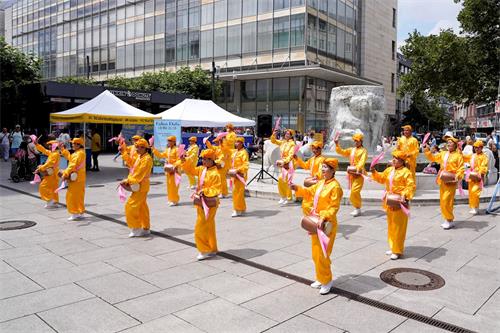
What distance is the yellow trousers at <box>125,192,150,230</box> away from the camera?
26.2 ft

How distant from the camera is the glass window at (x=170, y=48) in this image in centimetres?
4462

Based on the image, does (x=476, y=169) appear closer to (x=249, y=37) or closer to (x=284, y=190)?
(x=284, y=190)

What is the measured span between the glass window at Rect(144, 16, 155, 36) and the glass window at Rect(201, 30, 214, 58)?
22.6ft

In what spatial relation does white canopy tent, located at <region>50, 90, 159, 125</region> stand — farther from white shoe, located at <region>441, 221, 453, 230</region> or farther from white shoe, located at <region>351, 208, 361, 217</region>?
white shoe, located at <region>441, 221, 453, 230</region>

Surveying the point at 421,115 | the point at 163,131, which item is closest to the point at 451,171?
the point at 163,131

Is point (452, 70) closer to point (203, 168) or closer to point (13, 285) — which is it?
point (203, 168)

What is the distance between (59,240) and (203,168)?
3.11 metres

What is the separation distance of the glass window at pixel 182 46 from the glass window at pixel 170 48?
2.34ft

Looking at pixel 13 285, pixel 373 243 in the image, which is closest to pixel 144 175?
pixel 13 285

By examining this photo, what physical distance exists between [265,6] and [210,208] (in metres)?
34.8

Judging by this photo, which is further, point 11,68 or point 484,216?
point 11,68

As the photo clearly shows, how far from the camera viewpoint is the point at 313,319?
4645 mm

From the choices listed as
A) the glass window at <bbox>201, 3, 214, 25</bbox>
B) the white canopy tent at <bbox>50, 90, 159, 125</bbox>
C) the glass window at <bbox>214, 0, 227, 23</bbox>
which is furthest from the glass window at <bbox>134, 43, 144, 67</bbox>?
the white canopy tent at <bbox>50, 90, 159, 125</bbox>

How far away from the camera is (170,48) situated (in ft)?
Answer: 147
